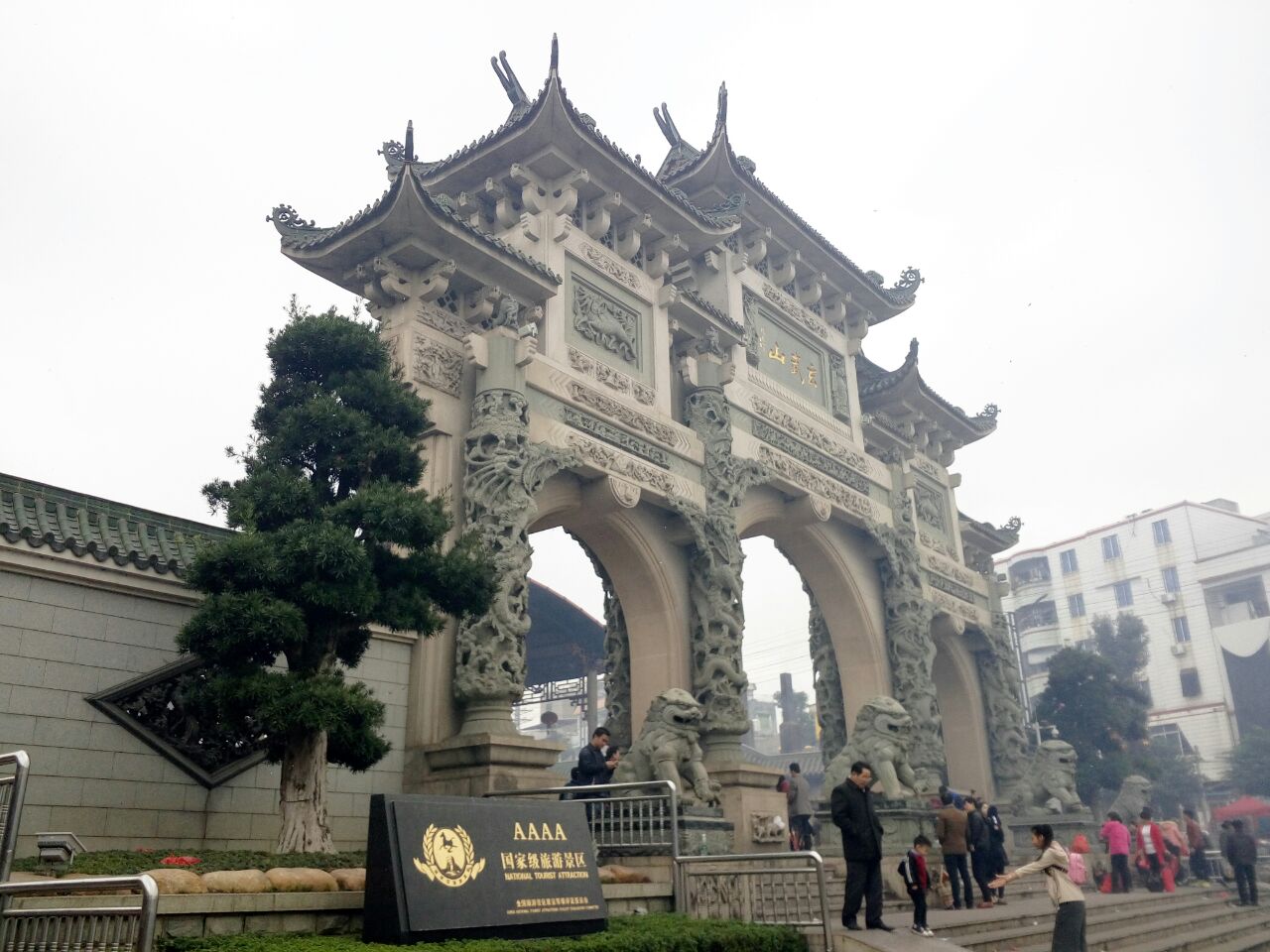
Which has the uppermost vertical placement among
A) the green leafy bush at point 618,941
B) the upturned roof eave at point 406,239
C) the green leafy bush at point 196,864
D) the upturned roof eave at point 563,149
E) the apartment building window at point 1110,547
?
the apartment building window at point 1110,547

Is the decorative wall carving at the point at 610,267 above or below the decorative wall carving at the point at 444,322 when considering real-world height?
above

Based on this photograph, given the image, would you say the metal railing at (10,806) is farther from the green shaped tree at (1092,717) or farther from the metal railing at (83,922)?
the green shaped tree at (1092,717)

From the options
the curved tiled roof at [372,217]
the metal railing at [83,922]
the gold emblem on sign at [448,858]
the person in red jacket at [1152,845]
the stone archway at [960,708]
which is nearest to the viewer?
the metal railing at [83,922]

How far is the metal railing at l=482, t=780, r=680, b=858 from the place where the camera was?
9.16 m

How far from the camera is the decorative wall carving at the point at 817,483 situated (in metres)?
17.4

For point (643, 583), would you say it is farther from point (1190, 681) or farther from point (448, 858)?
point (1190, 681)

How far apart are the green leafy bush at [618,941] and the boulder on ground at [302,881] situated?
53 centimetres

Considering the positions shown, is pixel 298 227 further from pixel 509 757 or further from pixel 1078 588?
pixel 1078 588

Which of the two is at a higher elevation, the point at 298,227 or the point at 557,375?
the point at 298,227

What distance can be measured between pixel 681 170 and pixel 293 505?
11.8 m

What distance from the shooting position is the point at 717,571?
15.3 m

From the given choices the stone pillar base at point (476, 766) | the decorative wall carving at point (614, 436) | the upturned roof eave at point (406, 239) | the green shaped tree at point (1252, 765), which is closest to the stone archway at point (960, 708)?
the decorative wall carving at point (614, 436)

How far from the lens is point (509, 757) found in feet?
37.0

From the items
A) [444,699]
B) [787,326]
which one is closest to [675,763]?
[444,699]
